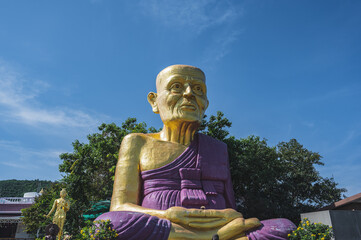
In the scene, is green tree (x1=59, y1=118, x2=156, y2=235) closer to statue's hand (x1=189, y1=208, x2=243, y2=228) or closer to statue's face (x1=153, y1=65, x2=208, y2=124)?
statue's face (x1=153, y1=65, x2=208, y2=124)

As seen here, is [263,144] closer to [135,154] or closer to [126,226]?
[135,154]

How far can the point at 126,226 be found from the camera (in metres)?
4.77

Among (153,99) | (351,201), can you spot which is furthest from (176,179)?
(351,201)

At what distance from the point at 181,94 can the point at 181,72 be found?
545 mm

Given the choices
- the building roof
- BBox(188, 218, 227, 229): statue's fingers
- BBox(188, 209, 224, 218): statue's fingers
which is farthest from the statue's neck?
the building roof

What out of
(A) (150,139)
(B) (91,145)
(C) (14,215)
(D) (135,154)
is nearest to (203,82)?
(A) (150,139)

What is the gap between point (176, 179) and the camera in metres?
6.04

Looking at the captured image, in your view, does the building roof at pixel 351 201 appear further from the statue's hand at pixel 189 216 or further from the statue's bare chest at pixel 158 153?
the statue's hand at pixel 189 216

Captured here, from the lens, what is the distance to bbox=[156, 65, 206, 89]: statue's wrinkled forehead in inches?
269

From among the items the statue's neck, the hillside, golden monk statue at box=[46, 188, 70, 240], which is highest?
the hillside

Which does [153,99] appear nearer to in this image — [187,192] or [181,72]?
[181,72]

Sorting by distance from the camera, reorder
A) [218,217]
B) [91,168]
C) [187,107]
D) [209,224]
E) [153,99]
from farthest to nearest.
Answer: [91,168] → [153,99] → [187,107] → [218,217] → [209,224]

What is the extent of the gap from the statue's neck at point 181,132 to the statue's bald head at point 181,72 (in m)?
1.13

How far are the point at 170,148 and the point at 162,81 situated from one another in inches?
63.7
